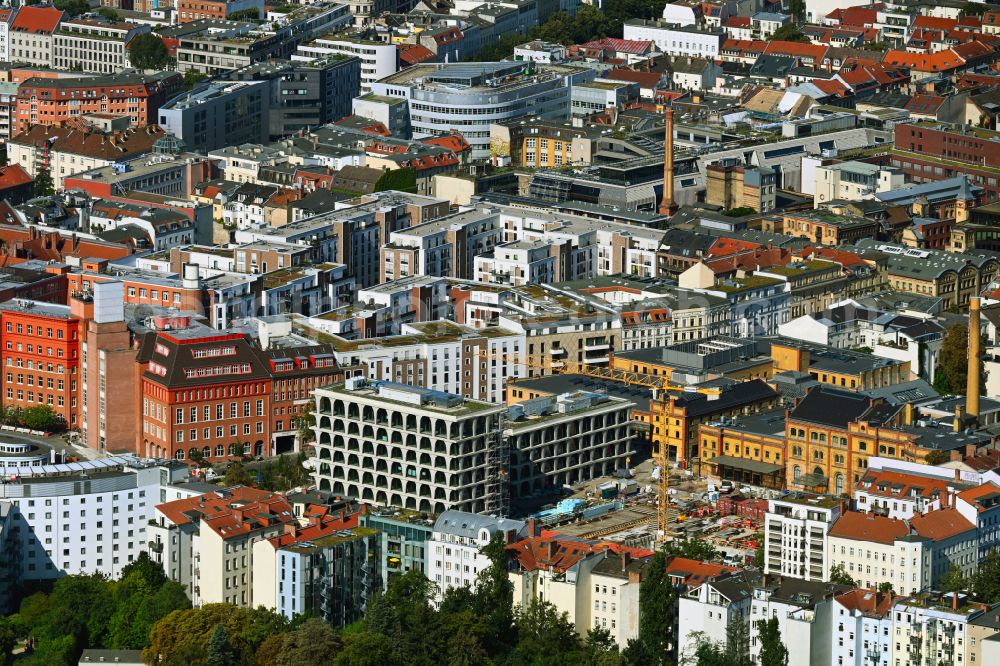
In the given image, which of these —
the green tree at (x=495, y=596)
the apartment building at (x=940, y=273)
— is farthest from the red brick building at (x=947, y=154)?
the green tree at (x=495, y=596)

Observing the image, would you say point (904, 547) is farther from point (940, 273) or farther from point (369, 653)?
point (940, 273)

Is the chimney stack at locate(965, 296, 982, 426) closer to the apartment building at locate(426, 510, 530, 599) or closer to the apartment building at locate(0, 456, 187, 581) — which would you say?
the apartment building at locate(426, 510, 530, 599)

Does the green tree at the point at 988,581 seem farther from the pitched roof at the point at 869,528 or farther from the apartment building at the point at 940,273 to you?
the apartment building at the point at 940,273

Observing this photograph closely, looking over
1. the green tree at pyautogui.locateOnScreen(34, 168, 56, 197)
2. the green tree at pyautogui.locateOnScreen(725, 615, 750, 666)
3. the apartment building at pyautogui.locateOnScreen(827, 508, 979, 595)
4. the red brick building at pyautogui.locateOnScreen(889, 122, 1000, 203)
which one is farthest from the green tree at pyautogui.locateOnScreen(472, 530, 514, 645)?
the red brick building at pyautogui.locateOnScreen(889, 122, 1000, 203)

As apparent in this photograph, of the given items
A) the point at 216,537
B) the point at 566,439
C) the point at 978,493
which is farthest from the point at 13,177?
the point at 978,493

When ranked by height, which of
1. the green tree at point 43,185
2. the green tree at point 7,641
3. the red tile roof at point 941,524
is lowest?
the green tree at point 7,641

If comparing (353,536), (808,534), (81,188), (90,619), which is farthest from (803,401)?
(81,188)

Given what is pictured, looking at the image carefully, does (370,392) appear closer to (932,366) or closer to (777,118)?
(932,366)
